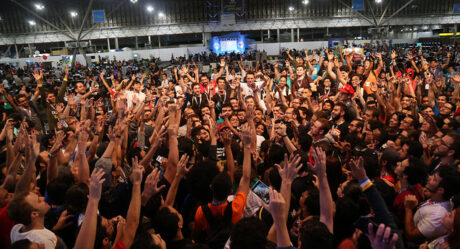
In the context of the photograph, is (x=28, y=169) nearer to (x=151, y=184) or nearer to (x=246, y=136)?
(x=151, y=184)

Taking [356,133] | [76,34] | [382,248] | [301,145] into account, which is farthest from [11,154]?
[76,34]

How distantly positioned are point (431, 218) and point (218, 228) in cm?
161

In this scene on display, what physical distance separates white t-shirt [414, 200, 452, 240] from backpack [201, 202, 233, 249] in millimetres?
1467

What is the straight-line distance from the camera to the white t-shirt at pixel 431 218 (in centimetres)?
229

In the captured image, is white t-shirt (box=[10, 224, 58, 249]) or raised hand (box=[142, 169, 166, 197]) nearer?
white t-shirt (box=[10, 224, 58, 249])

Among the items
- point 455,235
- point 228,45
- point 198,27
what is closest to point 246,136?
point 455,235

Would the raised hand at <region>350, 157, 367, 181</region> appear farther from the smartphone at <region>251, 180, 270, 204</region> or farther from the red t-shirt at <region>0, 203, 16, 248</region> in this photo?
the red t-shirt at <region>0, 203, 16, 248</region>

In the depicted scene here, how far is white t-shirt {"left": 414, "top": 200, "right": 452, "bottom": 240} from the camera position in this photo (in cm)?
229

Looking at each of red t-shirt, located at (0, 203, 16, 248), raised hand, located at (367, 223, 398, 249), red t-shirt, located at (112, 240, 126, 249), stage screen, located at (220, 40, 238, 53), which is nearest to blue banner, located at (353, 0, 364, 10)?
stage screen, located at (220, 40, 238, 53)

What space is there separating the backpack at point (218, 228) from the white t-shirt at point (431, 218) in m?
1.47

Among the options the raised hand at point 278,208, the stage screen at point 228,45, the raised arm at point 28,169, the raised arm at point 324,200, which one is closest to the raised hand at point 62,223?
the raised arm at point 28,169

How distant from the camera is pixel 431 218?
234 cm

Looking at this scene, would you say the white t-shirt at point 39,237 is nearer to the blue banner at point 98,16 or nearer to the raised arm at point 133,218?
the raised arm at point 133,218

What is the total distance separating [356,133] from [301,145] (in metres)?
1.09
